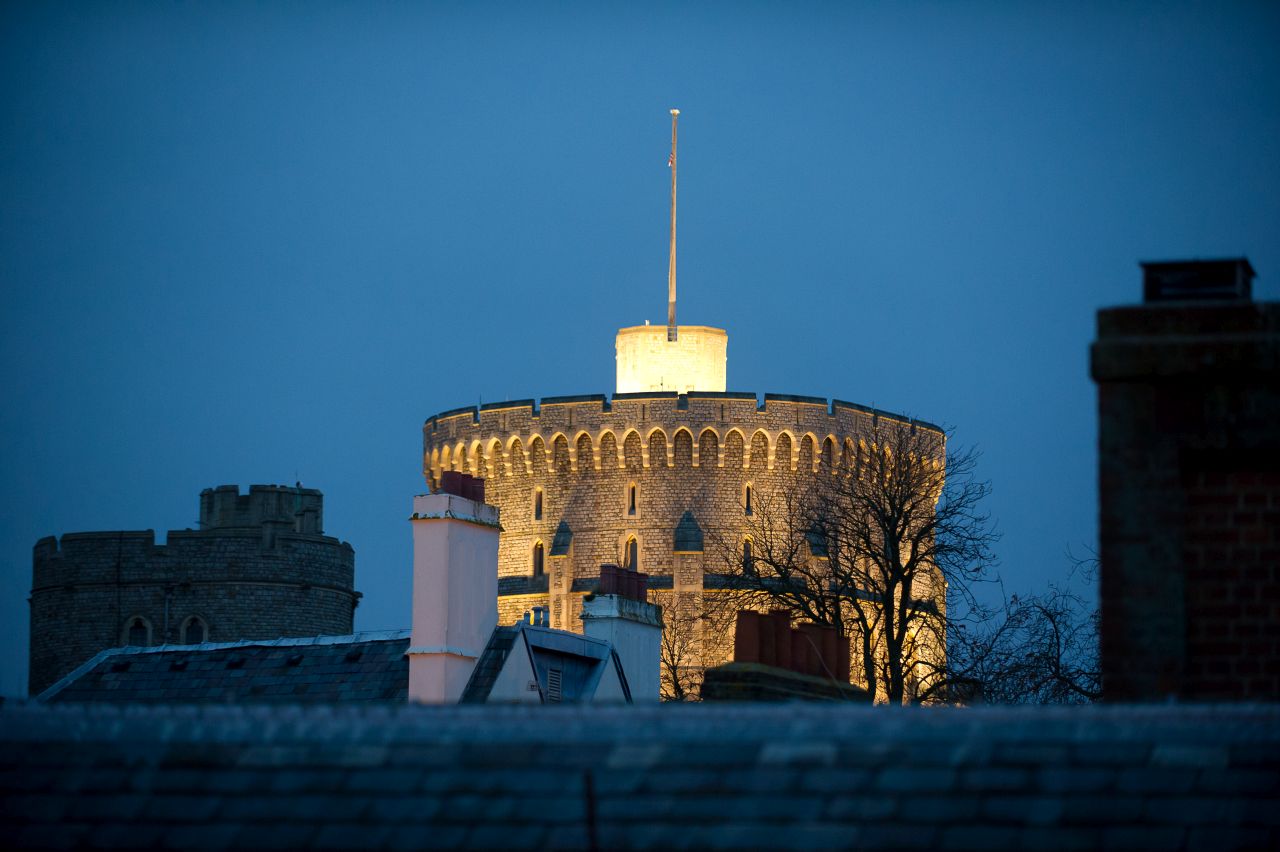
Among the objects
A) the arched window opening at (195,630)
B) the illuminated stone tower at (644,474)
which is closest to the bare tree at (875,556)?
the illuminated stone tower at (644,474)

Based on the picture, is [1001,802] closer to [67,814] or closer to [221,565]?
[67,814]

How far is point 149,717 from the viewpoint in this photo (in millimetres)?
10648

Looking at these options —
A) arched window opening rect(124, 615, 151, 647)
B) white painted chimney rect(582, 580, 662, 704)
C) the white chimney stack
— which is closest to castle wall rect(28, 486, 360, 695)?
arched window opening rect(124, 615, 151, 647)

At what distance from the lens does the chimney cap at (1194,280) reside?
1224 cm

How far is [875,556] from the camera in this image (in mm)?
33094

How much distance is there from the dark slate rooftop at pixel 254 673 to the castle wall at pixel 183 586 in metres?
29.2

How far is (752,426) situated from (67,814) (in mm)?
50273

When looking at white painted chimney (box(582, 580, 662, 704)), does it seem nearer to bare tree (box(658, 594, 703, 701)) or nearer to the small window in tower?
the small window in tower

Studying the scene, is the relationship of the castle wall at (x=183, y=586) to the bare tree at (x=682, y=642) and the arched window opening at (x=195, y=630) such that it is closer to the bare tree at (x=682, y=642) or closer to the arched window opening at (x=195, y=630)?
the arched window opening at (x=195, y=630)

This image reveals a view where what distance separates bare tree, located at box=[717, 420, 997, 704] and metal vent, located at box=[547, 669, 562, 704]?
3.40m

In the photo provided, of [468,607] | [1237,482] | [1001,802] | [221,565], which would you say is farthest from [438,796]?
[221,565]

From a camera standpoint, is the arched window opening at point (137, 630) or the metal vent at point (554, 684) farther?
the arched window opening at point (137, 630)

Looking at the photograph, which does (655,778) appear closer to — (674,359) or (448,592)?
(448,592)

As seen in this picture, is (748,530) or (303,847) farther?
(748,530)
